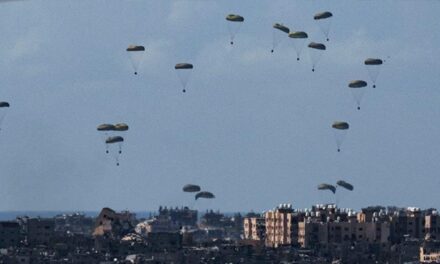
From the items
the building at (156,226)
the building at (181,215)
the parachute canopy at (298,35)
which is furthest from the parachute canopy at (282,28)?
the building at (181,215)

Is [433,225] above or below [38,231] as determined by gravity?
above

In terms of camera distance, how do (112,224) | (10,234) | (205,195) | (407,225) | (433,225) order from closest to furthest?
(205,195) → (10,234) → (433,225) → (407,225) → (112,224)

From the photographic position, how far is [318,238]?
78.2 meters

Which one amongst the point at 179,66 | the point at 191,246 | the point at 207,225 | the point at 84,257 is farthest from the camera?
the point at 207,225

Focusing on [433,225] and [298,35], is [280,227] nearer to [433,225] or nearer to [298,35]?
[433,225]

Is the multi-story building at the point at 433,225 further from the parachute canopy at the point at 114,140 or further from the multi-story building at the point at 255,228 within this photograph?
the parachute canopy at the point at 114,140

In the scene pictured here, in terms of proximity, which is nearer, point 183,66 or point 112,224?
point 183,66

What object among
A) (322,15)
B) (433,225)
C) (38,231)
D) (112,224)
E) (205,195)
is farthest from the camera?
(112,224)

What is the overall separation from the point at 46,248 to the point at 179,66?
22.0 metres

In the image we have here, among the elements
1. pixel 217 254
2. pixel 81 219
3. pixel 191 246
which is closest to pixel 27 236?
pixel 191 246

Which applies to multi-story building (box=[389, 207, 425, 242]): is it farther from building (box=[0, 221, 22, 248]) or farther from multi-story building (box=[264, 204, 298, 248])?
building (box=[0, 221, 22, 248])

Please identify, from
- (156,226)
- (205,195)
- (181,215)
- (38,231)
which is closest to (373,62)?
(205,195)

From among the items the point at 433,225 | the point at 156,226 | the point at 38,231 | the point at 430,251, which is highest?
the point at 156,226

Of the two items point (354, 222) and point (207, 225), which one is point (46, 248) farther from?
point (207, 225)
